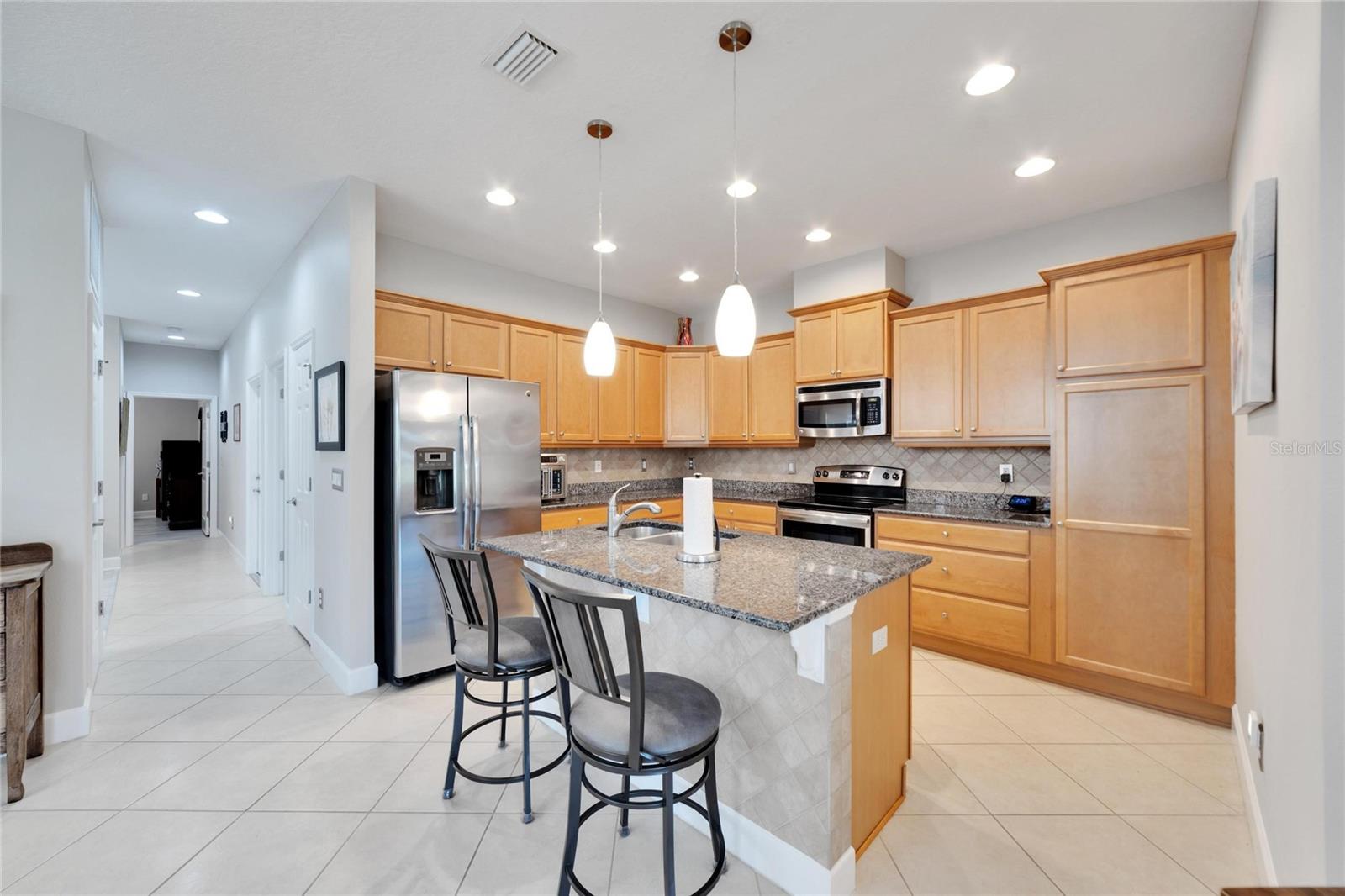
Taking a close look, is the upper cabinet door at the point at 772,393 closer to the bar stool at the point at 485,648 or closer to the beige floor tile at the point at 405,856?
the bar stool at the point at 485,648

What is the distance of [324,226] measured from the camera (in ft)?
11.0

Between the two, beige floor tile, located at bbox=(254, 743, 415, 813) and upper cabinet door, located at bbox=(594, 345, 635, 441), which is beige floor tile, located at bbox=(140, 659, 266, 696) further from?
upper cabinet door, located at bbox=(594, 345, 635, 441)

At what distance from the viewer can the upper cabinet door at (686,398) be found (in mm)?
5363

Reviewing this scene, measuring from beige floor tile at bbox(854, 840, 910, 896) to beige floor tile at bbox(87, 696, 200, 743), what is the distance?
10.5 feet

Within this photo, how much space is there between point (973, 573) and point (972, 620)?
0.96 ft

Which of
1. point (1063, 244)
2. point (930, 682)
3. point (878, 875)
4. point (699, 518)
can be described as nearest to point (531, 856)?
point (878, 875)

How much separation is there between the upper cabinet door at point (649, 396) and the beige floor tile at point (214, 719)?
326cm

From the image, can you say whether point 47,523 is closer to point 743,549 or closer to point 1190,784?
point 743,549

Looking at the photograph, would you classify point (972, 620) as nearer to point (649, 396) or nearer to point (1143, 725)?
point (1143, 725)

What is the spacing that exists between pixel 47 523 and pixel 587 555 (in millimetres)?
2472

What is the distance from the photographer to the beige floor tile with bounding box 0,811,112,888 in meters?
1.77

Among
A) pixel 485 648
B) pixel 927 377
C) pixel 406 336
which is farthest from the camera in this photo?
pixel 927 377

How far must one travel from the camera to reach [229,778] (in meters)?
2.24

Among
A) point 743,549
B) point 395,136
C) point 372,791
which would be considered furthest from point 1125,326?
point 372,791
